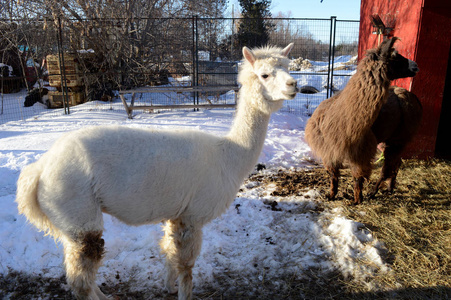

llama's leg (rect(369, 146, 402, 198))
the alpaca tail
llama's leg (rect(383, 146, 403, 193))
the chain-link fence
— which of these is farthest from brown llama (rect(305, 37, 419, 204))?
the chain-link fence

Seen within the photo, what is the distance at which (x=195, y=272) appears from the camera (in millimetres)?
3164

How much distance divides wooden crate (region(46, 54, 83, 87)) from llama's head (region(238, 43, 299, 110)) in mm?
9914

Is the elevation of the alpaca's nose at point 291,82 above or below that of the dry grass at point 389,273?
above

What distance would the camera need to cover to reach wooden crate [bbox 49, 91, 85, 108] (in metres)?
11.0

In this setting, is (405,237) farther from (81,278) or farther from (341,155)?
(81,278)

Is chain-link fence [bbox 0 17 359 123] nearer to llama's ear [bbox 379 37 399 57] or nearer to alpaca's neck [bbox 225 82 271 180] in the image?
llama's ear [bbox 379 37 399 57]

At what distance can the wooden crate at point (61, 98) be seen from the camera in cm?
1097

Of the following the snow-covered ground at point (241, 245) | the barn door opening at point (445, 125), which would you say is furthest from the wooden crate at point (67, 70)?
the barn door opening at point (445, 125)

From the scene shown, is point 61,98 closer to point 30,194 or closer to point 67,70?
point 67,70

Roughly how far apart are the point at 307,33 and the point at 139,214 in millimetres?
10070

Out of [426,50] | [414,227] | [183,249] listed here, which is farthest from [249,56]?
[426,50]

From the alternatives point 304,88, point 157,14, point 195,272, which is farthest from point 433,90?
point 157,14

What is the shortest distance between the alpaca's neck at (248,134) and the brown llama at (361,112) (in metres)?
1.79

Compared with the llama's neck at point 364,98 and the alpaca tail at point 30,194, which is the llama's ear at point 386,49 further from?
the alpaca tail at point 30,194
